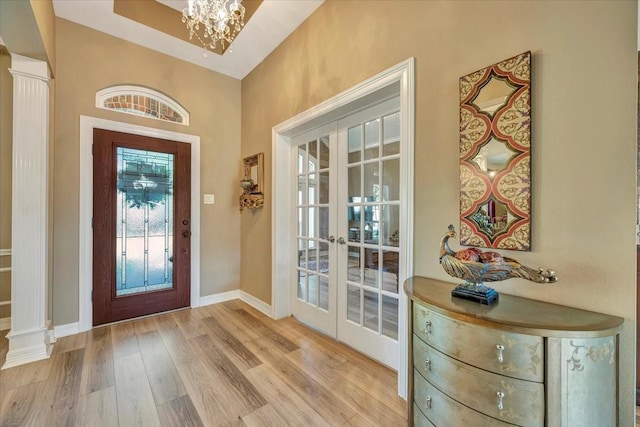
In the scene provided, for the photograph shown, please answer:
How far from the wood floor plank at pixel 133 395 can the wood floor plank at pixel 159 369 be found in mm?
37

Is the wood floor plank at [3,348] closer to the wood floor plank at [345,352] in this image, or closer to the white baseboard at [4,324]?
the white baseboard at [4,324]

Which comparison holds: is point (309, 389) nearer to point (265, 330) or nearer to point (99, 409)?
point (265, 330)

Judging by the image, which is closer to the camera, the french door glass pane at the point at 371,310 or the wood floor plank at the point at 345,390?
the wood floor plank at the point at 345,390

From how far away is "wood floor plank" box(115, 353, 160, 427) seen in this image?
157 cm

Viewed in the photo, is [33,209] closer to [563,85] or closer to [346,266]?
[346,266]

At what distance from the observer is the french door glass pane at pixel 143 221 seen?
116 inches

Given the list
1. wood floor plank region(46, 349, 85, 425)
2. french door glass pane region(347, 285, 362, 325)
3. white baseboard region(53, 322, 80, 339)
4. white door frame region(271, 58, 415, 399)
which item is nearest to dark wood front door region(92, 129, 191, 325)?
white baseboard region(53, 322, 80, 339)

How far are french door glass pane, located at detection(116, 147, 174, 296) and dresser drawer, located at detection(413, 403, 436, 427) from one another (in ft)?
9.82

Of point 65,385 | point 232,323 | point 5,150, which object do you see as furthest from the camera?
point 232,323

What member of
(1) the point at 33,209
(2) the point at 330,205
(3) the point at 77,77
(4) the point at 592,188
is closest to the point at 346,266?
(2) the point at 330,205

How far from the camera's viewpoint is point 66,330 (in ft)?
8.54

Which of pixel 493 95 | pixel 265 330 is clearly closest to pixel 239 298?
pixel 265 330

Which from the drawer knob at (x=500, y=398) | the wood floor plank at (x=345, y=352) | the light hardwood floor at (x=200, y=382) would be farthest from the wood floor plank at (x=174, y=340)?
the drawer knob at (x=500, y=398)

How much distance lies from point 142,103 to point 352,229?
9.43ft
